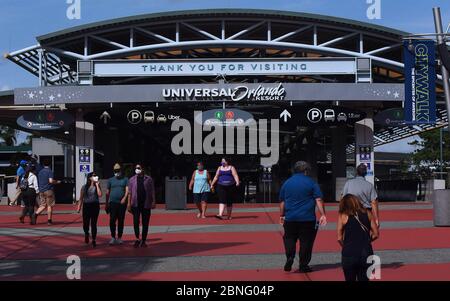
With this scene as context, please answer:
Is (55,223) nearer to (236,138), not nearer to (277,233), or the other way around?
(277,233)

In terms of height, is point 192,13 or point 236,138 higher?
point 192,13

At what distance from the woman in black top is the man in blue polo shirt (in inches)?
71.9

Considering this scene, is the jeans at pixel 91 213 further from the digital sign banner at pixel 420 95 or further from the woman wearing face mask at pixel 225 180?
the digital sign banner at pixel 420 95

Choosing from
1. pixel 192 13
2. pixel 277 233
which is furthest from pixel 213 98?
pixel 277 233

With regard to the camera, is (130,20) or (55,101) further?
(130,20)

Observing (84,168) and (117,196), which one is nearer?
(117,196)

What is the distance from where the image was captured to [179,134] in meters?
28.7

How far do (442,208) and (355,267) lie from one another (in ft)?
30.1

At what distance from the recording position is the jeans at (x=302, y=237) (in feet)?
31.7

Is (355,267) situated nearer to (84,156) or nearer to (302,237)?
(302,237)

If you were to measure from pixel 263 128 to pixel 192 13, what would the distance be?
24.2 feet

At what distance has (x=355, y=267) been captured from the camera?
294 inches

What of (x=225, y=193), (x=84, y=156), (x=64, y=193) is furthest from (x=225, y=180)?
(x=64, y=193)

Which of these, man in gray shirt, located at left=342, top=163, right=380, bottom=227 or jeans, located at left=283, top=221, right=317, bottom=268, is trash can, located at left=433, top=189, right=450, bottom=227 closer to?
man in gray shirt, located at left=342, top=163, right=380, bottom=227
